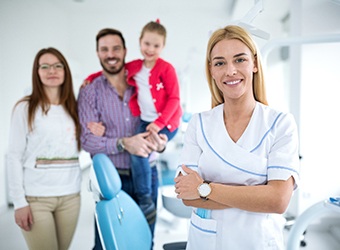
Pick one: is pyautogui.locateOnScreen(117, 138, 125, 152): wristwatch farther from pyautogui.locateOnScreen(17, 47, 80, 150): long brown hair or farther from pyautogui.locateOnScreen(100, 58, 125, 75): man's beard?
pyautogui.locateOnScreen(100, 58, 125, 75): man's beard

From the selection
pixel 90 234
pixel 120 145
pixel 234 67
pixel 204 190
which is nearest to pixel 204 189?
pixel 204 190

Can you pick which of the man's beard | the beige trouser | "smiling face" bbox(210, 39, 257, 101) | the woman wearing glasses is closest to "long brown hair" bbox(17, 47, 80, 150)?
the woman wearing glasses

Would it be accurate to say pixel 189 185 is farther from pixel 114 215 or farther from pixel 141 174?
pixel 141 174

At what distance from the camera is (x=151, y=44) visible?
65.1 inches

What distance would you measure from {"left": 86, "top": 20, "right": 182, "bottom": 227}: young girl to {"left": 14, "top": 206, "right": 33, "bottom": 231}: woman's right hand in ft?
1.85

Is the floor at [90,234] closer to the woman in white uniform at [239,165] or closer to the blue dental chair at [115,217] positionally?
the blue dental chair at [115,217]

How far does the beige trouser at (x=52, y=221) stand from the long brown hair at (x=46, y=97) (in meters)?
0.33

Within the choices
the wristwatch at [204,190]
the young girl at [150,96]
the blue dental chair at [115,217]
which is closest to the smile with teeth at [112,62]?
the young girl at [150,96]

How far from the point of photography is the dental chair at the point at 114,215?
1029 mm

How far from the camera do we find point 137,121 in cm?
172

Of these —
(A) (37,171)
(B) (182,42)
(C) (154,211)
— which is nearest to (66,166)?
(A) (37,171)

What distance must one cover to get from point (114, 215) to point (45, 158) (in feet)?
1.90

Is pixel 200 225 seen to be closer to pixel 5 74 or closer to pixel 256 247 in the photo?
pixel 256 247

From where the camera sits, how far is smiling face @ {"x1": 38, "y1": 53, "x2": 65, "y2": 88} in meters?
1.47
